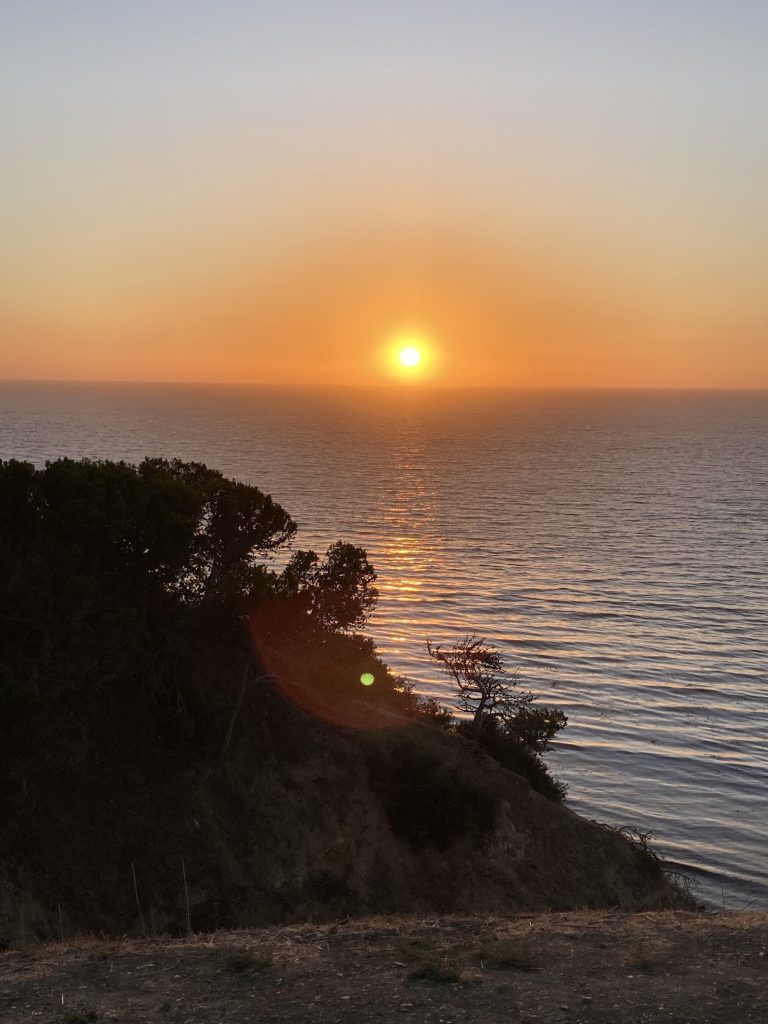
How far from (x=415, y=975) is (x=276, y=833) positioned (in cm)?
1381

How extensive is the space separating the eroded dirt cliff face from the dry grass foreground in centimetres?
643

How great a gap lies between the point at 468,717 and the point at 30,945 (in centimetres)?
3231

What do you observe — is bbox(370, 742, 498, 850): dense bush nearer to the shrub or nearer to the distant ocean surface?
the shrub

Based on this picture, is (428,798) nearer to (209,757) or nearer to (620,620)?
(209,757)

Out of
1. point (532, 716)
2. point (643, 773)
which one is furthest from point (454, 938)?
point (643, 773)

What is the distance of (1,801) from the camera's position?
93.3ft

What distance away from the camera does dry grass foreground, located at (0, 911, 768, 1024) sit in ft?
58.2

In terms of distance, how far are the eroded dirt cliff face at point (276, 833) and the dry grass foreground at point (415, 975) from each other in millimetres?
6428

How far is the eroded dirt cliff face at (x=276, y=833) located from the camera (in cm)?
2823

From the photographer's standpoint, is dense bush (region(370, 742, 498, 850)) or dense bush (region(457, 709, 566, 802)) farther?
dense bush (region(457, 709, 566, 802))

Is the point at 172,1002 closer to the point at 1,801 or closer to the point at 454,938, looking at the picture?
the point at 454,938

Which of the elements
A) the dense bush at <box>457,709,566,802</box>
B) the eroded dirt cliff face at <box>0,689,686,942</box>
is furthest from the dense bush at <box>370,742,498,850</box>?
the dense bush at <box>457,709,566,802</box>

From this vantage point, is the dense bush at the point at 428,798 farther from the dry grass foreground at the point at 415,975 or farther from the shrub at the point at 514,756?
the dry grass foreground at the point at 415,975

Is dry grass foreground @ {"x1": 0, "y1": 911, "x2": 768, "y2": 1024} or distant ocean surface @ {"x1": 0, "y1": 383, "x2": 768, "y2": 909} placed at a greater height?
distant ocean surface @ {"x1": 0, "y1": 383, "x2": 768, "y2": 909}
